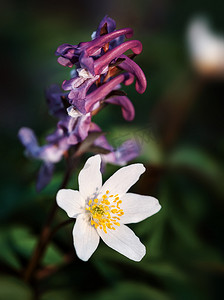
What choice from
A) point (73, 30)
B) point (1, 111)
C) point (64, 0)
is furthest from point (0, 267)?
point (64, 0)

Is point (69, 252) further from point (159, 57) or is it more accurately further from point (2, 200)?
point (159, 57)

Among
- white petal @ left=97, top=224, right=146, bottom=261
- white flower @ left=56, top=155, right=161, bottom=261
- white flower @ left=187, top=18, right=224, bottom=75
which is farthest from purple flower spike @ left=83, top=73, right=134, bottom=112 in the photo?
white flower @ left=187, top=18, right=224, bottom=75

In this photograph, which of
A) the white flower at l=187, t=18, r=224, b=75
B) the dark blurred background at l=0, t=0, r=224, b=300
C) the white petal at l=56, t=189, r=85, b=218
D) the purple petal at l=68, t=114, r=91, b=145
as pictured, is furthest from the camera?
the white flower at l=187, t=18, r=224, b=75

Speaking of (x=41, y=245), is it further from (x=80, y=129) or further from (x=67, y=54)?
(x=67, y=54)

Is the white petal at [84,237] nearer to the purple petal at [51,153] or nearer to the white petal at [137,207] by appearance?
the white petal at [137,207]

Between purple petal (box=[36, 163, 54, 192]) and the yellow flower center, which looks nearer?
the yellow flower center

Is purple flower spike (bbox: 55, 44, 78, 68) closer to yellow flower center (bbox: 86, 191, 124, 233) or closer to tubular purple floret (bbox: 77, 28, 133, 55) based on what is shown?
tubular purple floret (bbox: 77, 28, 133, 55)
